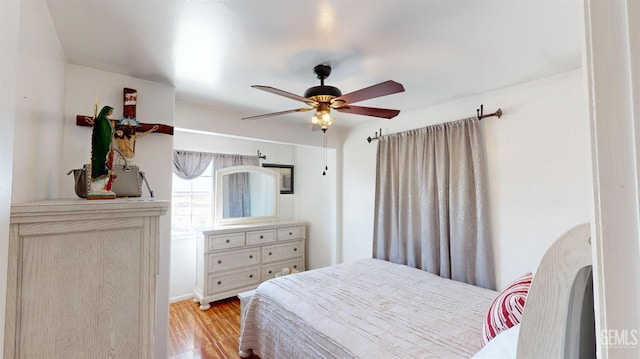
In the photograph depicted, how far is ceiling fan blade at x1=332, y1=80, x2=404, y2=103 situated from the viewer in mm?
1551

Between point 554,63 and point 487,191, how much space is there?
3.61 feet

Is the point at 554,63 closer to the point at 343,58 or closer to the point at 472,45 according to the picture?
the point at 472,45

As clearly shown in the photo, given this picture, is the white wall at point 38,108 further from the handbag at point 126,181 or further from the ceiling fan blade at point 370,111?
the ceiling fan blade at point 370,111

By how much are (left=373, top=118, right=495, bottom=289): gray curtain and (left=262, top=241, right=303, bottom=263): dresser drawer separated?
145cm

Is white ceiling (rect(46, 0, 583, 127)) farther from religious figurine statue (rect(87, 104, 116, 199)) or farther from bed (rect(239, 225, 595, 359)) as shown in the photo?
bed (rect(239, 225, 595, 359))

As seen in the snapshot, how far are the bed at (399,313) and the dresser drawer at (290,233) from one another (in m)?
1.57

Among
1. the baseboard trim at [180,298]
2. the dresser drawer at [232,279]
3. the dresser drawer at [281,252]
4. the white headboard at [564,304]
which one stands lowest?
the baseboard trim at [180,298]

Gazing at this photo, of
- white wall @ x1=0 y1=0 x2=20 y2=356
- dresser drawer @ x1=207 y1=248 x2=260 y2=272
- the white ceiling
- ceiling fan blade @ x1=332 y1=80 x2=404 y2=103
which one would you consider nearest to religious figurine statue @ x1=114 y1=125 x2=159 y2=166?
the white ceiling

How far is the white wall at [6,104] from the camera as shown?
0.57 metres

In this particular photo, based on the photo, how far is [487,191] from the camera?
8.24 feet

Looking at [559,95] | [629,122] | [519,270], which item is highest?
[559,95]

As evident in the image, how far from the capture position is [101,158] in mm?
1235

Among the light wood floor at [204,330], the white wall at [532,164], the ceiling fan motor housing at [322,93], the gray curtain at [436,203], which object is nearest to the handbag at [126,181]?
the ceiling fan motor housing at [322,93]

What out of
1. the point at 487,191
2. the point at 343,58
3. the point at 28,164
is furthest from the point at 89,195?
the point at 487,191
